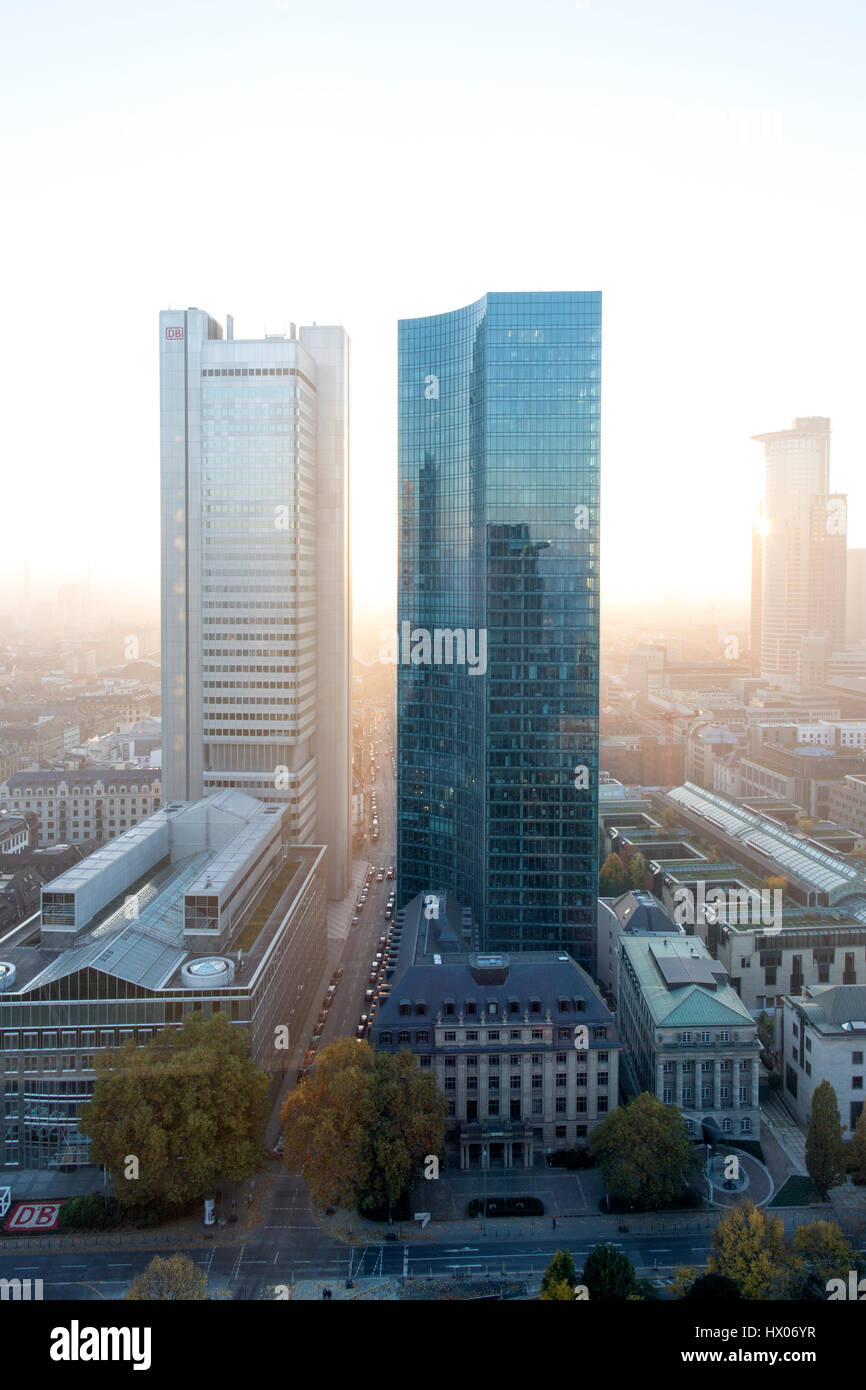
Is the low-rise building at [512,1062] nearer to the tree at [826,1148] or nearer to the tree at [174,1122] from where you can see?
the tree at [174,1122]

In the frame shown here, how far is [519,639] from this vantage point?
1582 inches

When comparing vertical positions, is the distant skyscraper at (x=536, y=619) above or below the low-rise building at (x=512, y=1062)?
above

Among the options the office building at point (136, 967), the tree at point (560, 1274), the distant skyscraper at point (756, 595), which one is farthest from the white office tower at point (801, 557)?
the tree at point (560, 1274)

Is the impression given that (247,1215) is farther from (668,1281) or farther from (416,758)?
(416,758)

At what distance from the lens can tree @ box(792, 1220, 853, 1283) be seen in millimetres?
20188

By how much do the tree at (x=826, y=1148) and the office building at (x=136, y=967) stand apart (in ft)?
52.3

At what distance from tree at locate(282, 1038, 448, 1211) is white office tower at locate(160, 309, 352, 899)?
2576 cm

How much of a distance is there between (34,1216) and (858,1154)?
2221 cm

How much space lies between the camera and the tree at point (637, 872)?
160ft

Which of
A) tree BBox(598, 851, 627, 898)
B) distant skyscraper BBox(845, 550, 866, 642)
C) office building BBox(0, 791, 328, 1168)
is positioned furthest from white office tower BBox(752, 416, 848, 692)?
office building BBox(0, 791, 328, 1168)

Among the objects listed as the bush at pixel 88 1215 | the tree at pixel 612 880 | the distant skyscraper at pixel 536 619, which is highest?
the distant skyscraper at pixel 536 619

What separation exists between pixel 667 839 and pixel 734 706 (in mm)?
64978

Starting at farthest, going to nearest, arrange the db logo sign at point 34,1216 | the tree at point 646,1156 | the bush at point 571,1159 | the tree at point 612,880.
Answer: the tree at point 612,880 < the bush at point 571,1159 < the tree at point 646,1156 < the db logo sign at point 34,1216

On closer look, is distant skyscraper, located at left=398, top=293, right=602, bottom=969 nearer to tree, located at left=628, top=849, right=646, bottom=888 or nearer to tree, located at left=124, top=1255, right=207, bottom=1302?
tree, located at left=628, top=849, right=646, bottom=888
